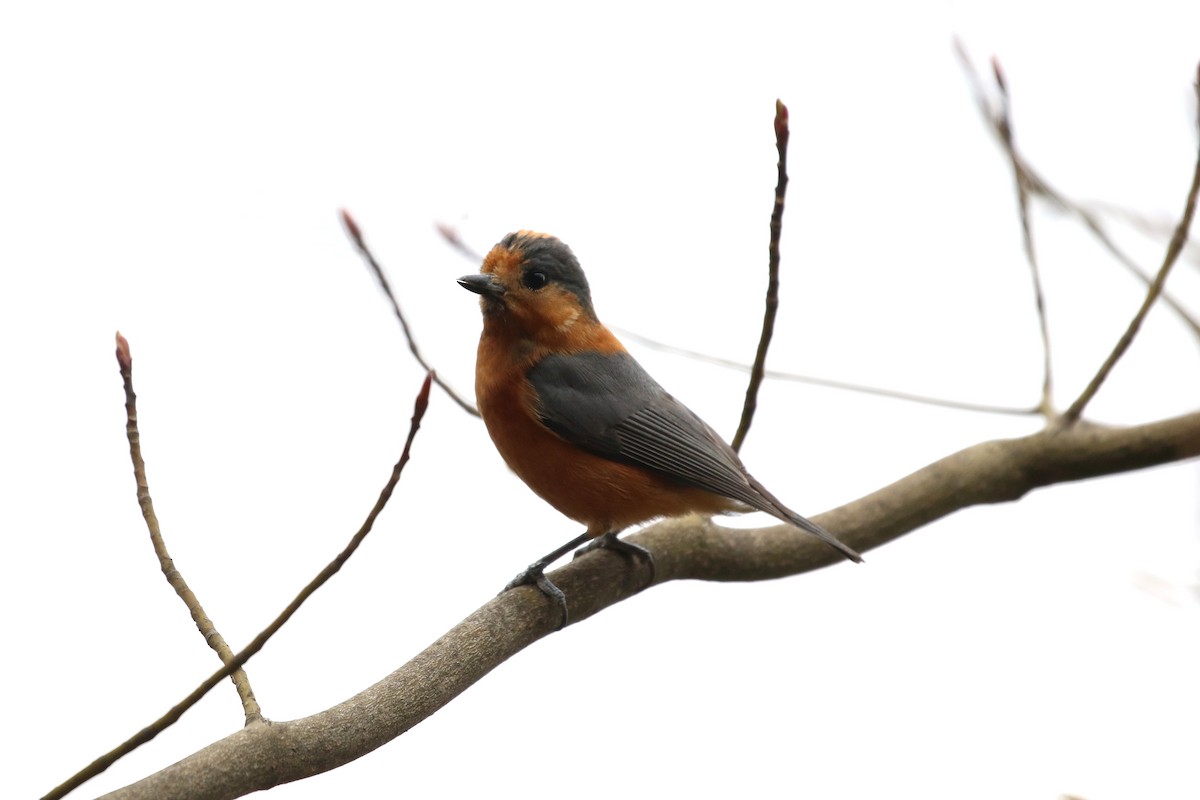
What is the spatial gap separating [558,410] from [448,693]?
1842mm

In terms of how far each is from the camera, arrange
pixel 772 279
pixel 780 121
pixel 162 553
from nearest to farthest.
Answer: pixel 162 553, pixel 780 121, pixel 772 279

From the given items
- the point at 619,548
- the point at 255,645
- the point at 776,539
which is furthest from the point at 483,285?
the point at 255,645

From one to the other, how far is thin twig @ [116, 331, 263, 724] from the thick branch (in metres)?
0.39

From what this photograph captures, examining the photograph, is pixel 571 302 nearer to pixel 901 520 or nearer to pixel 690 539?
pixel 690 539

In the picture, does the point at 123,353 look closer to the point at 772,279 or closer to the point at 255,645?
the point at 255,645

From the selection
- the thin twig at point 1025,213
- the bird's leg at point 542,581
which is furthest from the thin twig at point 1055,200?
the bird's leg at point 542,581

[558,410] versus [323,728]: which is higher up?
[558,410]

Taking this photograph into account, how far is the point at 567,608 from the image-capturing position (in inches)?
178

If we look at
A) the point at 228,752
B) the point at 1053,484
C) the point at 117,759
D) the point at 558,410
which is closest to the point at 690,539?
the point at 558,410

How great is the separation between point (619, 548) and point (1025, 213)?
2081 mm

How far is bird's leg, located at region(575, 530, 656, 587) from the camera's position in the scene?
4.97m

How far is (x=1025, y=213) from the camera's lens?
477 centimetres

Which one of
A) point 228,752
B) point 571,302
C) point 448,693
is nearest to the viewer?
point 228,752

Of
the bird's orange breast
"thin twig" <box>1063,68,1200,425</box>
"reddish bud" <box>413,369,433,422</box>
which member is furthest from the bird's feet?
"thin twig" <box>1063,68,1200,425</box>
